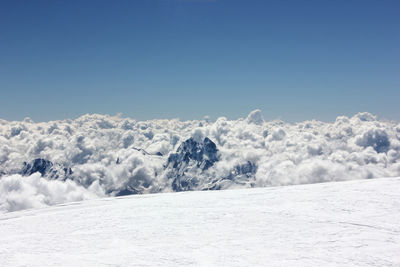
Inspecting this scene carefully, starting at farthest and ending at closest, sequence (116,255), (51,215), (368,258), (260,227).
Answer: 1. (51,215)
2. (260,227)
3. (116,255)
4. (368,258)

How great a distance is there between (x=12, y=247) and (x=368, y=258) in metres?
14.0

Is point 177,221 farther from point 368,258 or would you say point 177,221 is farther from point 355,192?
point 355,192

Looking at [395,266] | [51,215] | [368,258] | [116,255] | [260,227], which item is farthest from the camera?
[51,215]

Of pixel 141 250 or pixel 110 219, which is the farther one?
pixel 110 219

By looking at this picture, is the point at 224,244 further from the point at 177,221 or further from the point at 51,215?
the point at 51,215

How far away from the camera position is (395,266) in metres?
7.71

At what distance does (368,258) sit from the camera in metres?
8.24

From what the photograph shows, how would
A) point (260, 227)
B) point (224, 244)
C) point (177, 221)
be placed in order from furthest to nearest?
point (177, 221), point (260, 227), point (224, 244)

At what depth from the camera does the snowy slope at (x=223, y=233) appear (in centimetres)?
867

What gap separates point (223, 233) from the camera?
10898 millimetres

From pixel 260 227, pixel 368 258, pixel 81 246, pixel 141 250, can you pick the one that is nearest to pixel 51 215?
pixel 81 246

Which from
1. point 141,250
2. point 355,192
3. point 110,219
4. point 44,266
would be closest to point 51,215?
point 110,219

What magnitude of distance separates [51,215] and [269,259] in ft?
45.6

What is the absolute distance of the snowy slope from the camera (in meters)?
8.67
